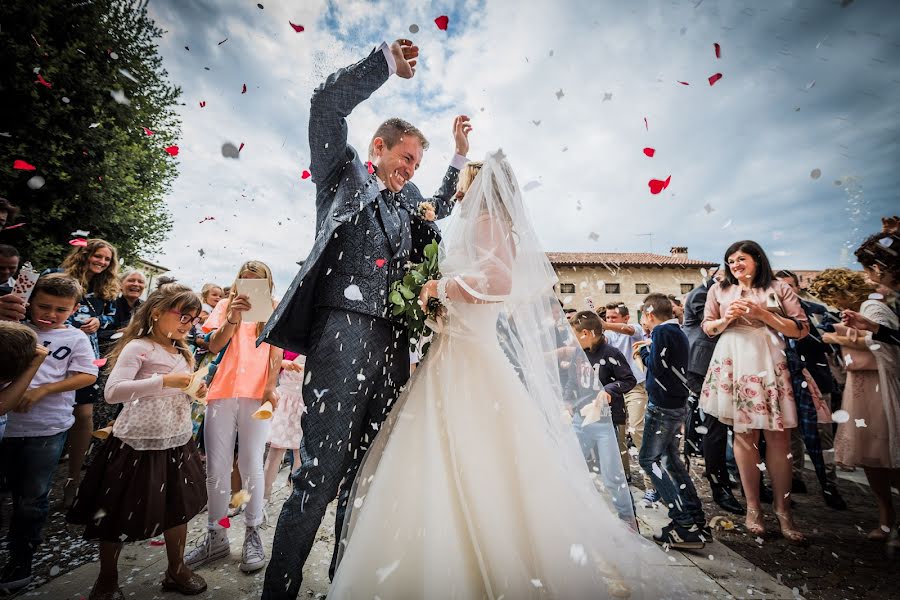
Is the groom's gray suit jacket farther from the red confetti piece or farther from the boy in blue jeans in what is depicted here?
the red confetti piece

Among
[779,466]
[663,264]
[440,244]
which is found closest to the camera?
[440,244]

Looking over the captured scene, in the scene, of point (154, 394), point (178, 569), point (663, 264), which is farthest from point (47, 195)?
point (663, 264)

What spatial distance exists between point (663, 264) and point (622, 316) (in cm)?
2988

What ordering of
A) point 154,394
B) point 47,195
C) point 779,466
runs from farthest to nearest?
point 47,195
point 779,466
point 154,394

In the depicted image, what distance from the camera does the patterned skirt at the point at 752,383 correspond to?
10.2ft

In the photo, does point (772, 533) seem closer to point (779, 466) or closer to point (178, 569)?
point (779, 466)

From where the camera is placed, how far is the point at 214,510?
262 centimetres

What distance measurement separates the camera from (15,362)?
2158 millimetres

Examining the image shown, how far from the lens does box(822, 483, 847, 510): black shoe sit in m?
3.92

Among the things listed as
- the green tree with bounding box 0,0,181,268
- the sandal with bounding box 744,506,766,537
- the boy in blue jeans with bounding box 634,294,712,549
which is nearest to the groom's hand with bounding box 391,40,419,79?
the boy in blue jeans with bounding box 634,294,712,549

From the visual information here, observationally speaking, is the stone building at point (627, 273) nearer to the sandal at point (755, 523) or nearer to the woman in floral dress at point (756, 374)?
the woman in floral dress at point (756, 374)

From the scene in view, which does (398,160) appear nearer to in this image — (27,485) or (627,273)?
(27,485)

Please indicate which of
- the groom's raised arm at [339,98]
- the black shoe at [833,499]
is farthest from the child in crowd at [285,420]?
the black shoe at [833,499]

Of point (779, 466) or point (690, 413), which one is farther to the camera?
point (690, 413)
